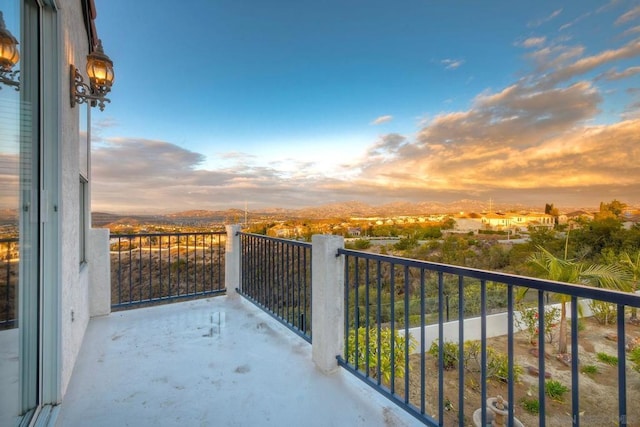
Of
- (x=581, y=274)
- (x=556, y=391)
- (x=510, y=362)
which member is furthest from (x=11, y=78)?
(x=556, y=391)

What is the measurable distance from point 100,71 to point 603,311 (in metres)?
9.75

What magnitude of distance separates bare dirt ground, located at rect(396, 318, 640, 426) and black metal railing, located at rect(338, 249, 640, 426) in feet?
0.07

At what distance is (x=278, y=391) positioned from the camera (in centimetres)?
193

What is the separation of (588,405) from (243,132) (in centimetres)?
985

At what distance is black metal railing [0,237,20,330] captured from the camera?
117 cm

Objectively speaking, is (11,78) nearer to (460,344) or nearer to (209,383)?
(209,383)

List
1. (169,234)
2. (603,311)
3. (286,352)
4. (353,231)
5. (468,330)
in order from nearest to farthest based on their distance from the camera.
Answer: (286,352)
(169,234)
(603,311)
(468,330)
(353,231)

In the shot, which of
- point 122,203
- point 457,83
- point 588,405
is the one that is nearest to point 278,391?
point 588,405

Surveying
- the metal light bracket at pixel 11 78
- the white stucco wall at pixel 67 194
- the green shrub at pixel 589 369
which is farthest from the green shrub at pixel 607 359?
the metal light bracket at pixel 11 78

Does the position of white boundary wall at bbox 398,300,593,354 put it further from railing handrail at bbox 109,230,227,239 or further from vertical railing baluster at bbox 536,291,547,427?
vertical railing baluster at bbox 536,291,547,427

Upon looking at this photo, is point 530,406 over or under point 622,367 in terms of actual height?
under

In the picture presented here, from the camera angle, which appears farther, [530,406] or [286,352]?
[530,406]

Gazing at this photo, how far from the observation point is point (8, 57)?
1188mm

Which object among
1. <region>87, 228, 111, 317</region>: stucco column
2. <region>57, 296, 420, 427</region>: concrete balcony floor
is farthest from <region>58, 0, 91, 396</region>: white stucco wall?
<region>87, 228, 111, 317</region>: stucco column
